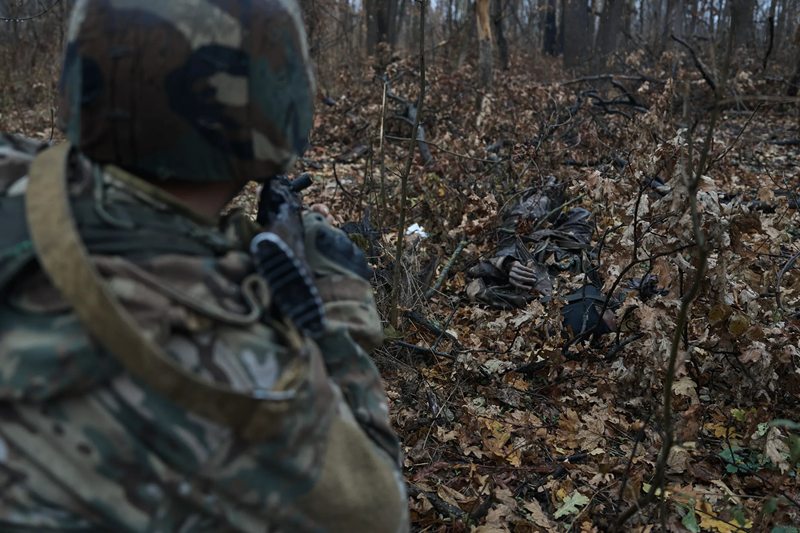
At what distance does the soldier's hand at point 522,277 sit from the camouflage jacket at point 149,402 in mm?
3514

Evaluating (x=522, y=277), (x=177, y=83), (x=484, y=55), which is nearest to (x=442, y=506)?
(x=177, y=83)

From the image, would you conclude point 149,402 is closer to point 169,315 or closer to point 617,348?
point 169,315

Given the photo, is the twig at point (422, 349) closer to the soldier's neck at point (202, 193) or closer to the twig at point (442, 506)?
the twig at point (442, 506)

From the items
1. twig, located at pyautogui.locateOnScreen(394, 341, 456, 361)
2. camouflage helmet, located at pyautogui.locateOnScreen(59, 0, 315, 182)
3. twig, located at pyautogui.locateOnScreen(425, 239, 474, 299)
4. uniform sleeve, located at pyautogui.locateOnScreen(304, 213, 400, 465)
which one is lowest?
twig, located at pyautogui.locateOnScreen(394, 341, 456, 361)

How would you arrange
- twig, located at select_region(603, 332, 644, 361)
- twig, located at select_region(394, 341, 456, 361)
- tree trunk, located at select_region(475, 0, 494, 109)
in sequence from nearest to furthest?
twig, located at select_region(603, 332, 644, 361) → twig, located at select_region(394, 341, 456, 361) → tree trunk, located at select_region(475, 0, 494, 109)

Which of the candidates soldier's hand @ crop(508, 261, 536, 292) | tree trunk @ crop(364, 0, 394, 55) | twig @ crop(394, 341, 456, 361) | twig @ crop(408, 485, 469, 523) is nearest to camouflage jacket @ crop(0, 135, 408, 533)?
twig @ crop(408, 485, 469, 523)

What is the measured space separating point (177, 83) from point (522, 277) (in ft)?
12.1

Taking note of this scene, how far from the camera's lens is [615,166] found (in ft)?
20.5

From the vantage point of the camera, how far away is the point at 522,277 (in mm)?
4469

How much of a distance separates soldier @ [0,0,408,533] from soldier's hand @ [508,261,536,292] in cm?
339

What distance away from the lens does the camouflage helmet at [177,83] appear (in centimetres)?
101

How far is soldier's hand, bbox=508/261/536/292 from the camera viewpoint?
4457 millimetres

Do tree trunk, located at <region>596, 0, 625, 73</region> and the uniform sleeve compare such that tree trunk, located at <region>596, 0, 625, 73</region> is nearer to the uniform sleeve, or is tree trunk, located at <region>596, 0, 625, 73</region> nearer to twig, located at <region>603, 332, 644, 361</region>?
twig, located at <region>603, 332, 644, 361</region>

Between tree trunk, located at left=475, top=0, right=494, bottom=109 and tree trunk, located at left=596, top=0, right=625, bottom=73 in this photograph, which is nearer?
tree trunk, located at left=475, top=0, right=494, bottom=109
